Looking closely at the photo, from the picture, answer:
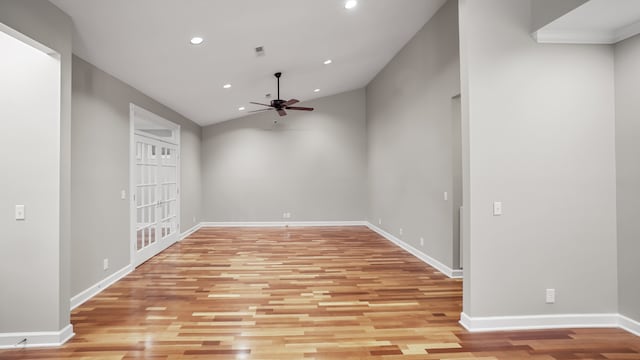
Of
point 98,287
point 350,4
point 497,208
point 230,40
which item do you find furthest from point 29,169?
point 497,208

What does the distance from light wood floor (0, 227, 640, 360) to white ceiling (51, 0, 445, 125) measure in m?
2.65

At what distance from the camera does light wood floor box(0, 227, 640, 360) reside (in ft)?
8.23

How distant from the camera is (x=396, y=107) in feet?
21.1

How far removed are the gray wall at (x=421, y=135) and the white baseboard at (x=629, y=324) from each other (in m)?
1.69

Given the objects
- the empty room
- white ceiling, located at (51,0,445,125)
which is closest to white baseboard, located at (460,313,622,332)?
the empty room

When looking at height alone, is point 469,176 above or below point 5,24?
below

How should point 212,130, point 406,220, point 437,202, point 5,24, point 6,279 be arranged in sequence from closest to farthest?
1. point 5,24
2. point 6,279
3. point 437,202
4. point 406,220
5. point 212,130

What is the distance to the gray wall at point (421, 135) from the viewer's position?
4395 millimetres

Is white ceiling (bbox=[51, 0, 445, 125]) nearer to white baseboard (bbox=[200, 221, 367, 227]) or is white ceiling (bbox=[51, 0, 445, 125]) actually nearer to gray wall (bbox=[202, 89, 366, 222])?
gray wall (bbox=[202, 89, 366, 222])

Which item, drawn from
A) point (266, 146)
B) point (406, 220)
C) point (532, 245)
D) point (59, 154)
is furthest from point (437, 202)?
point (266, 146)

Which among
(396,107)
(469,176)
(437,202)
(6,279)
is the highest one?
(396,107)

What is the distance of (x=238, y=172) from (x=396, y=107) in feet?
15.2

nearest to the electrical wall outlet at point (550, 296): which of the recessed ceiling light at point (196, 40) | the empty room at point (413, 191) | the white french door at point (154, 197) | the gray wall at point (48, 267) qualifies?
the empty room at point (413, 191)

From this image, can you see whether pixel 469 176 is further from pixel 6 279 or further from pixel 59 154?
pixel 6 279
